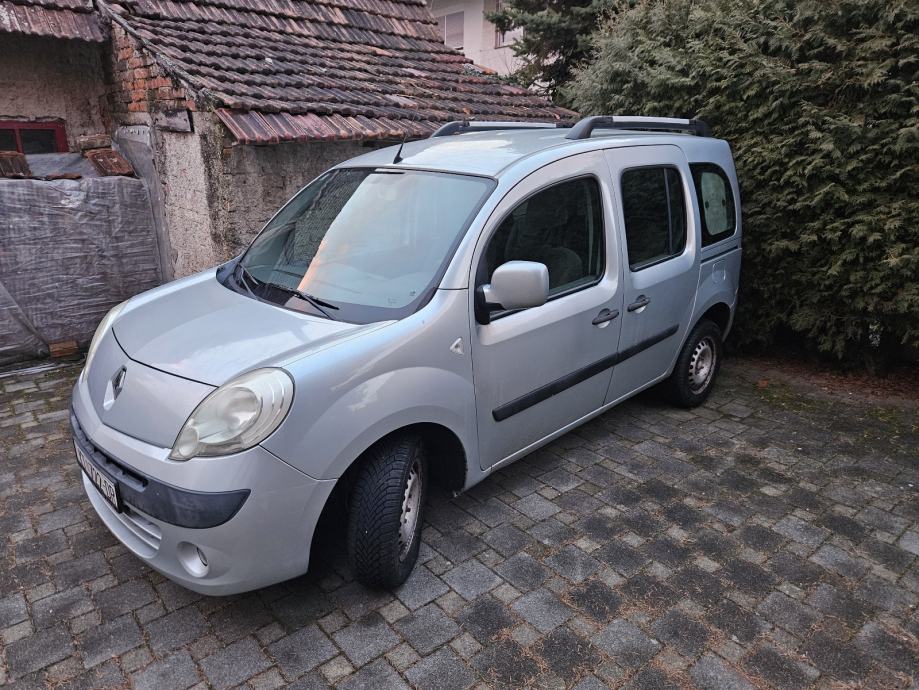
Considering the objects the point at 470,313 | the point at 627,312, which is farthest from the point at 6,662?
the point at 627,312

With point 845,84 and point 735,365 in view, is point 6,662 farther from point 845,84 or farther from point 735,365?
point 845,84

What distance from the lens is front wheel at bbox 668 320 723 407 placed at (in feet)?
15.2

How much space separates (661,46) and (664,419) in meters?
3.73

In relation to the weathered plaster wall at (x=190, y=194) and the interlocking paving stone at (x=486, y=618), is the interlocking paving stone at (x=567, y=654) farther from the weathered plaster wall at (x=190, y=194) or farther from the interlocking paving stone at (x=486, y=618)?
the weathered plaster wall at (x=190, y=194)

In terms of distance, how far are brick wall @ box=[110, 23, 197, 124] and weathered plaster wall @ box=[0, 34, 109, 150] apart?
15.2 inches

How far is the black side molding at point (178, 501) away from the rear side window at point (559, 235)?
4.95 ft

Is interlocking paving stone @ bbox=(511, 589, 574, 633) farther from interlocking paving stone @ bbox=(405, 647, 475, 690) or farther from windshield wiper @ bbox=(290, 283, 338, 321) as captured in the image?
windshield wiper @ bbox=(290, 283, 338, 321)

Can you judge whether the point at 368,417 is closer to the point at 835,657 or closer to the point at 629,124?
the point at 835,657

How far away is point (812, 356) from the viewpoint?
235 inches

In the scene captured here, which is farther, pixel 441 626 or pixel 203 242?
pixel 203 242

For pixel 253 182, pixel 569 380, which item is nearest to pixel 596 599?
pixel 569 380

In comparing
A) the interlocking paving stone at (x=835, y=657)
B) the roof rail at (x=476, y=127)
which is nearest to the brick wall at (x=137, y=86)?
the roof rail at (x=476, y=127)

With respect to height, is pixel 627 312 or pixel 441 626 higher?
pixel 627 312

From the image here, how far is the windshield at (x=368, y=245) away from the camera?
9.80 ft
